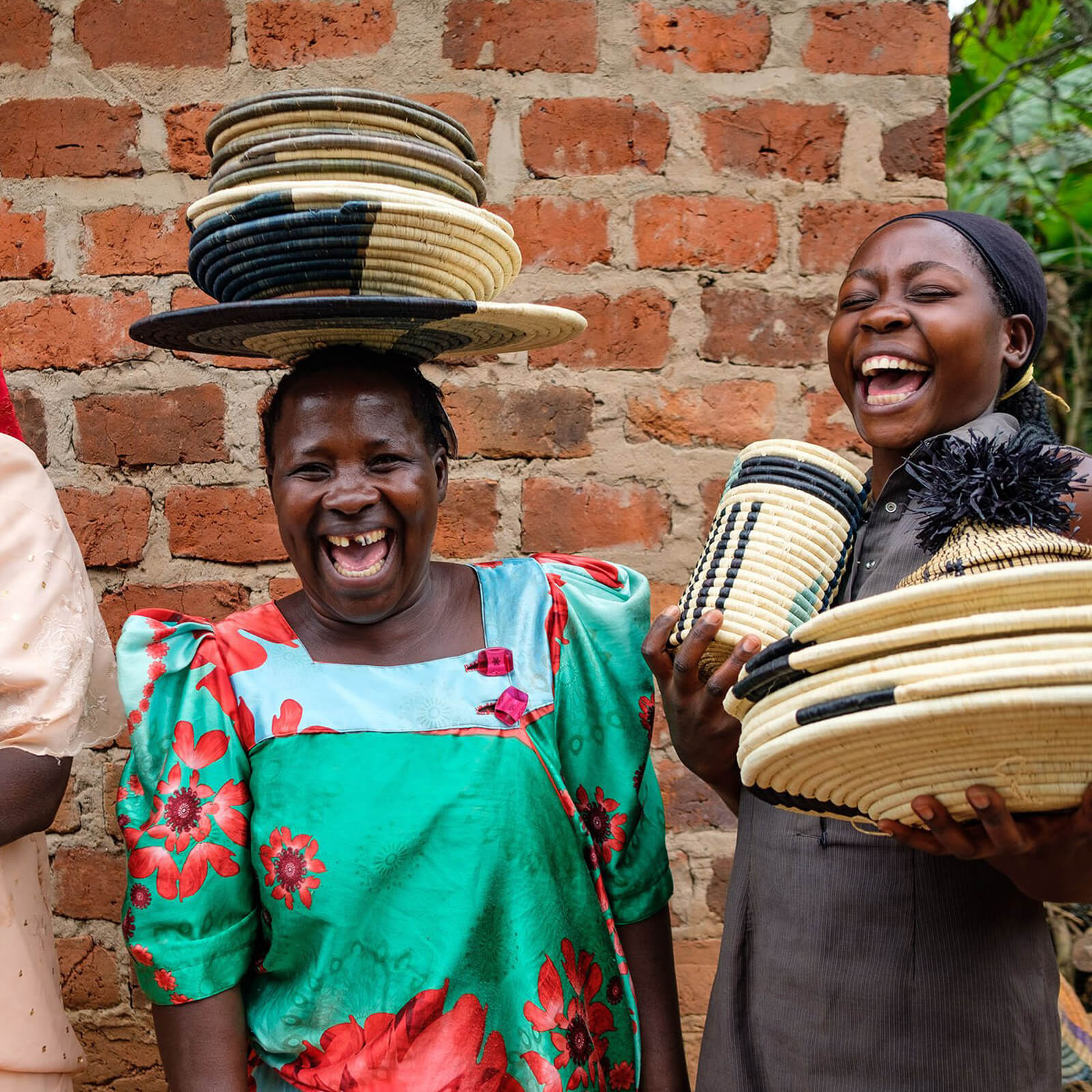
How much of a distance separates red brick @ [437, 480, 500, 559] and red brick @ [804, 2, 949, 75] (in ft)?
3.86

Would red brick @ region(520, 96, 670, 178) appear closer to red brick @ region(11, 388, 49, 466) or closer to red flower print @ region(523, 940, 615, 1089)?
red brick @ region(11, 388, 49, 466)

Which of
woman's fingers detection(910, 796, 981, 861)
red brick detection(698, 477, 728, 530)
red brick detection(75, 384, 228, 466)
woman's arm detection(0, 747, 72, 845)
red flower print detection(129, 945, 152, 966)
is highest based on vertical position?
red brick detection(75, 384, 228, 466)

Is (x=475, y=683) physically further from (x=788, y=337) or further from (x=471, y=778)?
(x=788, y=337)

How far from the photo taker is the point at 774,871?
1.65m

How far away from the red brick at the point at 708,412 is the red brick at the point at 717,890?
93 cm

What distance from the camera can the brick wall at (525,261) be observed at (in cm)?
243

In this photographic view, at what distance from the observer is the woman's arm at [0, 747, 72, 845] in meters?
1.65

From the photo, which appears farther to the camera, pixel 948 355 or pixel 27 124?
pixel 27 124

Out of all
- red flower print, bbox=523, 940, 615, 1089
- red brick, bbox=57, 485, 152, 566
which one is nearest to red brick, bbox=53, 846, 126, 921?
red brick, bbox=57, 485, 152, 566

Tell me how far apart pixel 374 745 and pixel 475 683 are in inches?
7.4

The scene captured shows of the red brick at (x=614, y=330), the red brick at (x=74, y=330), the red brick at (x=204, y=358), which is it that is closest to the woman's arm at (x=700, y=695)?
the red brick at (x=614, y=330)

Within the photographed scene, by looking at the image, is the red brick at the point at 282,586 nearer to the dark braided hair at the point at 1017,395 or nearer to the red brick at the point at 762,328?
the red brick at the point at 762,328

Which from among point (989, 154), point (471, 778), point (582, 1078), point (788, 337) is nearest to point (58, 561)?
point (471, 778)

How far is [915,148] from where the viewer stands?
246 cm
